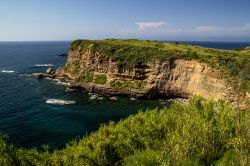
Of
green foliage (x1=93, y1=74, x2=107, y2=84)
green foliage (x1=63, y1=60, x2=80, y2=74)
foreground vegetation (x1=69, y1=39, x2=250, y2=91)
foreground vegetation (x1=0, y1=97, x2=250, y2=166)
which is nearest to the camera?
foreground vegetation (x1=0, y1=97, x2=250, y2=166)

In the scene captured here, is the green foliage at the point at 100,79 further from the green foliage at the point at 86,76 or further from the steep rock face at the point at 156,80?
the green foliage at the point at 86,76

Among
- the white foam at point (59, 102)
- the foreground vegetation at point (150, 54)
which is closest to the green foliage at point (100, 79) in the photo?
the foreground vegetation at point (150, 54)

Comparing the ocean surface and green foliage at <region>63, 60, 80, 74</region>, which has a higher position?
green foliage at <region>63, 60, 80, 74</region>

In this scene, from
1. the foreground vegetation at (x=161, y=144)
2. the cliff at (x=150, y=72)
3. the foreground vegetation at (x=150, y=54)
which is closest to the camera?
the foreground vegetation at (x=161, y=144)

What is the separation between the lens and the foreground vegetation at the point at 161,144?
3216cm

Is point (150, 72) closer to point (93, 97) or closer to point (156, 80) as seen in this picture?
point (156, 80)

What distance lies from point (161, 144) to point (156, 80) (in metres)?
62.1

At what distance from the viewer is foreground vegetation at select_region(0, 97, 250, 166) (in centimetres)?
3216

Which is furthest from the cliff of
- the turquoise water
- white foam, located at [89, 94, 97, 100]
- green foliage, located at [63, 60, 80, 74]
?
the turquoise water

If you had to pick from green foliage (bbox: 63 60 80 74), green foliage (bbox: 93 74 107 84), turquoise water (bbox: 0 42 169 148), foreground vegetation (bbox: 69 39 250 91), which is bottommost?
turquoise water (bbox: 0 42 169 148)

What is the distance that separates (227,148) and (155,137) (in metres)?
11.6

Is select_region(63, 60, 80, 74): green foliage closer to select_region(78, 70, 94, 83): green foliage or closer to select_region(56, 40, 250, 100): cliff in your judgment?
select_region(56, 40, 250, 100): cliff

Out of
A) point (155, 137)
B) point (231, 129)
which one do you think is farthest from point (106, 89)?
point (231, 129)

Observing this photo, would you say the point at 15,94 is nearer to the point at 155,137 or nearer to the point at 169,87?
the point at 169,87
